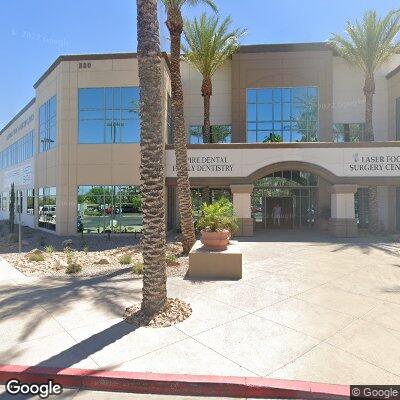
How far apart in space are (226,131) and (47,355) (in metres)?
21.3

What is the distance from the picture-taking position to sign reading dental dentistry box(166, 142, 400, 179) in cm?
1752

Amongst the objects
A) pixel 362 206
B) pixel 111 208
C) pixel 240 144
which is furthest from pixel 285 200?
pixel 111 208

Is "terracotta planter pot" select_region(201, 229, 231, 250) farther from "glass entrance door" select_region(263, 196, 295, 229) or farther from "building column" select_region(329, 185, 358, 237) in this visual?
"glass entrance door" select_region(263, 196, 295, 229)

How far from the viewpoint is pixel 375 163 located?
57.6ft

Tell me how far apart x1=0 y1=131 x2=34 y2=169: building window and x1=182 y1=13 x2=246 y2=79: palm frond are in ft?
50.9

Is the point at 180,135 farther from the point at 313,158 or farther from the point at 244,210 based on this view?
the point at 313,158

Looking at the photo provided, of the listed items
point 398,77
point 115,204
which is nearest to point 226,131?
point 115,204

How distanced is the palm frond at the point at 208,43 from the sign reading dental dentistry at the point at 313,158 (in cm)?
700

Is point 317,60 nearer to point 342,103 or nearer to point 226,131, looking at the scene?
point 342,103

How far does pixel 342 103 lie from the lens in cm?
2348

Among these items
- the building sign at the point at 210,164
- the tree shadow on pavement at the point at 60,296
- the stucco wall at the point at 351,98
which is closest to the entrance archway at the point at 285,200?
the building sign at the point at 210,164

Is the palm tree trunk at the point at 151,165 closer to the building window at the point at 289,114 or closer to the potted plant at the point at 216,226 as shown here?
the potted plant at the point at 216,226

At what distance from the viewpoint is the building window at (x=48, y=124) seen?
21109 millimetres

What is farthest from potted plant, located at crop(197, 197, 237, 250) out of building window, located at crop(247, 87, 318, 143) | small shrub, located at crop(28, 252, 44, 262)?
building window, located at crop(247, 87, 318, 143)
